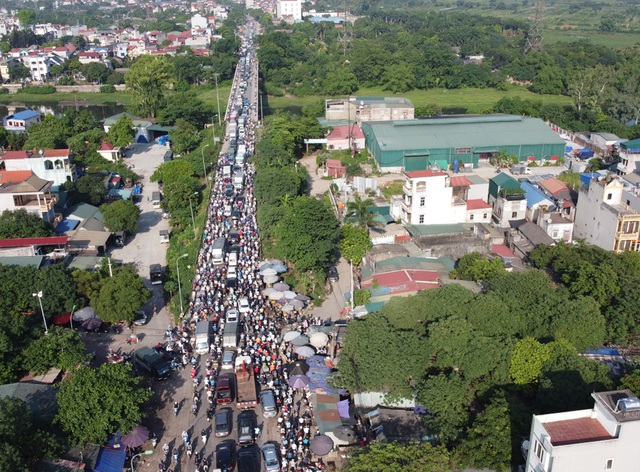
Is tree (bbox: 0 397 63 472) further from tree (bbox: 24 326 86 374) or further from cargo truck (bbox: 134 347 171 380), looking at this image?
cargo truck (bbox: 134 347 171 380)

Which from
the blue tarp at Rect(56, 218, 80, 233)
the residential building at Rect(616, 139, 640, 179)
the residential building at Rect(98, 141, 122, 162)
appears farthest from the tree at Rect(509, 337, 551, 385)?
the residential building at Rect(98, 141, 122, 162)

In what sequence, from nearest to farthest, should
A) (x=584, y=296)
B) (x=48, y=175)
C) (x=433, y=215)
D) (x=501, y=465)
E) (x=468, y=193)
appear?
Answer: (x=501, y=465), (x=584, y=296), (x=433, y=215), (x=468, y=193), (x=48, y=175)

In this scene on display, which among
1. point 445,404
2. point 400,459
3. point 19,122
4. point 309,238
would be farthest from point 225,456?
point 19,122

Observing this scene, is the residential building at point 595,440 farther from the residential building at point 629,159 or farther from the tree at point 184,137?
the tree at point 184,137

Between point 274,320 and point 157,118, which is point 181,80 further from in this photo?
point 274,320

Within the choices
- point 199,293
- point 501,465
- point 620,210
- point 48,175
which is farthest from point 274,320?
point 48,175

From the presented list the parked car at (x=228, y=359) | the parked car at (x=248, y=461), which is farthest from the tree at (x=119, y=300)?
the parked car at (x=248, y=461)
